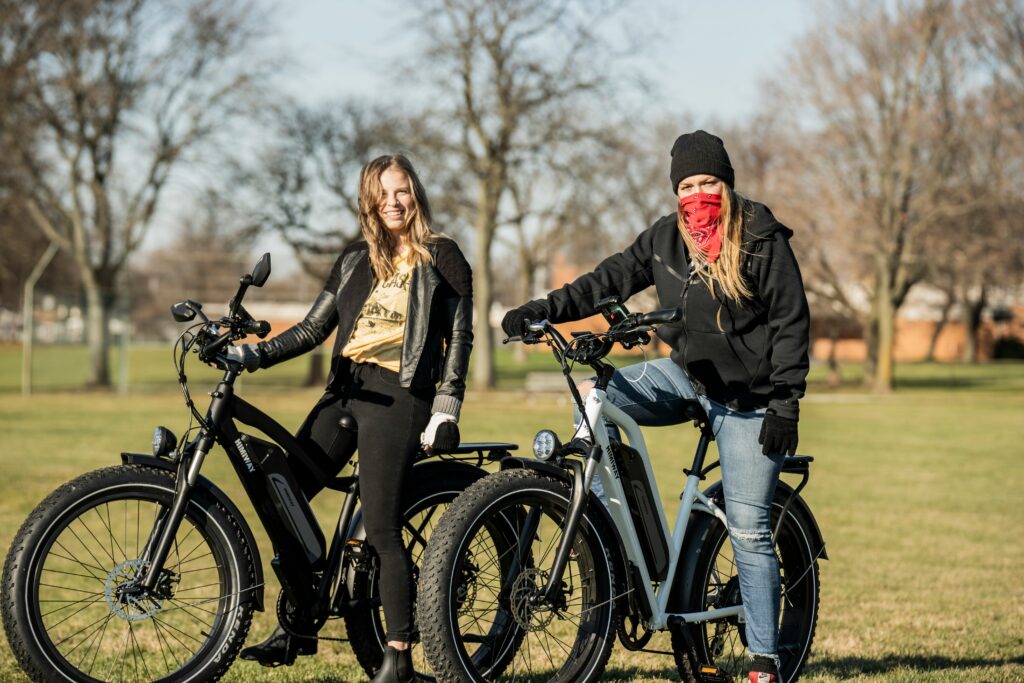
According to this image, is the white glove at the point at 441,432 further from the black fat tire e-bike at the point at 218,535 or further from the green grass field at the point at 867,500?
the green grass field at the point at 867,500

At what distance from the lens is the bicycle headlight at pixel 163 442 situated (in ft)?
13.1

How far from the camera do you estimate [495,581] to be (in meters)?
4.16

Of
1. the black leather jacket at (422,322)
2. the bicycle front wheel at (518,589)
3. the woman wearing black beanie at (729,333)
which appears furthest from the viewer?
the black leather jacket at (422,322)

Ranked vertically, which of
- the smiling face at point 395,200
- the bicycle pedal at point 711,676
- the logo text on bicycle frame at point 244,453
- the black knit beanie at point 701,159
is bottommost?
the bicycle pedal at point 711,676

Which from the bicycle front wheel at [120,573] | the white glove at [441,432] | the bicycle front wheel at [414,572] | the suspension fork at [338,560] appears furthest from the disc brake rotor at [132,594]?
the white glove at [441,432]

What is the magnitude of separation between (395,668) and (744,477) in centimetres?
132

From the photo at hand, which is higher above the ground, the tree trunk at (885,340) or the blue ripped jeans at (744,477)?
the tree trunk at (885,340)

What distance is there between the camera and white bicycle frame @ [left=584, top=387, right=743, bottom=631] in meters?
4.08

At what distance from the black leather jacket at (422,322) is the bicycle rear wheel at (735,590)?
1.01 metres

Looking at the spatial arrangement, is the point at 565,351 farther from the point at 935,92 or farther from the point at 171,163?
the point at 935,92

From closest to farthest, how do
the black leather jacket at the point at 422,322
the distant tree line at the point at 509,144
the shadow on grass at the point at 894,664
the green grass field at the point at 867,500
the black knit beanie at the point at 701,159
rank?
the black knit beanie at the point at 701,159 < the black leather jacket at the point at 422,322 < the shadow on grass at the point at 894,664 < the green grass field at the point at 867,500 < the distant tree line at the point at 509,144

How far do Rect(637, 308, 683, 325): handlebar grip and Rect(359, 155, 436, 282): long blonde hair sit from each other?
90 cm

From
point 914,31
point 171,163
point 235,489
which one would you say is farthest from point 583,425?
point 914,31

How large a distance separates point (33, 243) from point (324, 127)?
25.0 m
